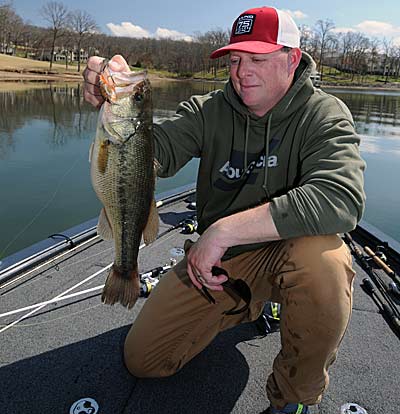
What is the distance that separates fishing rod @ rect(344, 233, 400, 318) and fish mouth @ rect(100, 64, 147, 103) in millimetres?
2413

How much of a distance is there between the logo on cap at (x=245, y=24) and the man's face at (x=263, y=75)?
12cm

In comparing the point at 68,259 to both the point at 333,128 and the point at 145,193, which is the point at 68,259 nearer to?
the point at 145,193

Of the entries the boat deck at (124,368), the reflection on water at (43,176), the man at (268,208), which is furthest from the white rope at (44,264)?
the reflection on water at (43,176)

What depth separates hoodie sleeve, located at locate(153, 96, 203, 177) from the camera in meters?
2.46

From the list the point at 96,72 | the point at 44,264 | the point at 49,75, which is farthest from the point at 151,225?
the point at 49,75

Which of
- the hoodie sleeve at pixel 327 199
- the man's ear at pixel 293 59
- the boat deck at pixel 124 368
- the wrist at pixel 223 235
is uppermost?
the man's ear at pixel 293 59

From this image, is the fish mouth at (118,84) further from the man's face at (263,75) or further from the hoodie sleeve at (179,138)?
the man's face at (263,75)

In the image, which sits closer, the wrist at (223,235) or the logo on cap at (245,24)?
the wrist at (223,235)

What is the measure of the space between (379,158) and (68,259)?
1472 cm

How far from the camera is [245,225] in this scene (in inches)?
77.0

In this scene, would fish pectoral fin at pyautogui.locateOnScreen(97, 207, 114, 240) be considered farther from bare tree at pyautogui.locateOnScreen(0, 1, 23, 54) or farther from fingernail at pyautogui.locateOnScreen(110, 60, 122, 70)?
bare tree at pyautogui.locateOnScreen(0, 1, 23, 54)

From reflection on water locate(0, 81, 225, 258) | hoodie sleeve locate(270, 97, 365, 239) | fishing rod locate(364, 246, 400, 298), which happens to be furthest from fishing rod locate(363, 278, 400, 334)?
reflection on water locate(0, 81, 225, 258)

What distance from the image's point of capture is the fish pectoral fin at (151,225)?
225cm

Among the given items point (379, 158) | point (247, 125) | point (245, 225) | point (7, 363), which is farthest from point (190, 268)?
point (379, 158)
